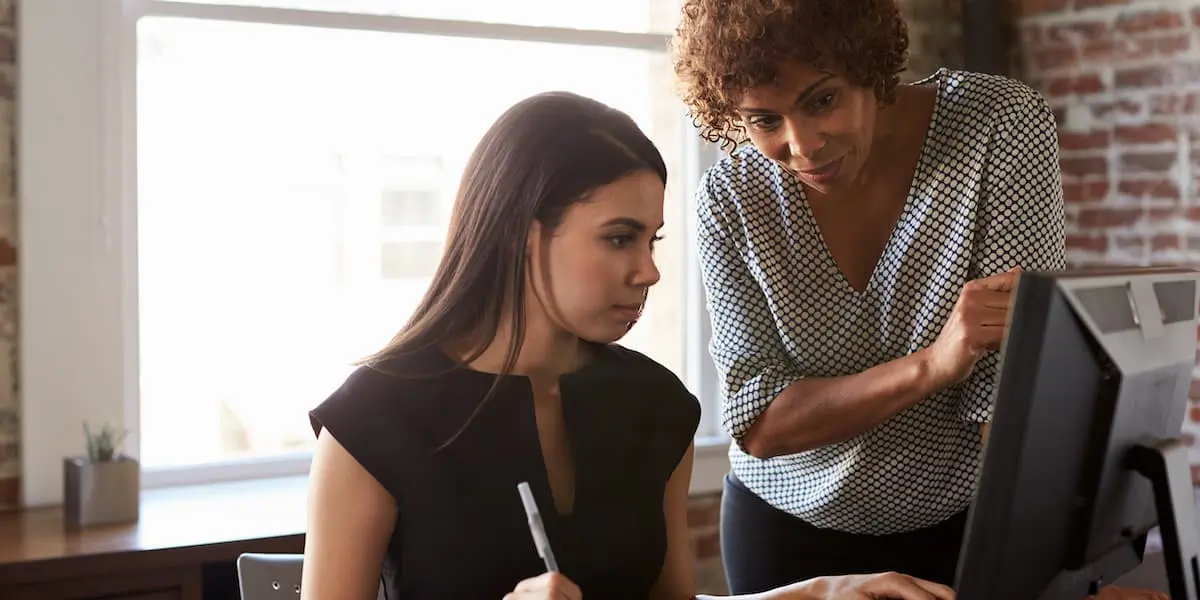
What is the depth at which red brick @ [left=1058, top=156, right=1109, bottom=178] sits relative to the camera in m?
3.27

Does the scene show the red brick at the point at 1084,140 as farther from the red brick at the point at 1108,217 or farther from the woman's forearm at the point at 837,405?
the woman's forearm at the point at 837,405

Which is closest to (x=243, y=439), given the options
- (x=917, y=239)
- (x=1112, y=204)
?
(x=917, y=239)

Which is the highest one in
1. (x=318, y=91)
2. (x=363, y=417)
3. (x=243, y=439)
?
(x=318, y=91)

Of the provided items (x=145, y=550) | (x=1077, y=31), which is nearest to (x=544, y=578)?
(x=145, y=550)

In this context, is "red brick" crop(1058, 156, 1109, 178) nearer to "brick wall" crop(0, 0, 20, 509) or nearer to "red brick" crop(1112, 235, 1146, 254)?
"red brick" crop(1112, 235, 1146, 254)

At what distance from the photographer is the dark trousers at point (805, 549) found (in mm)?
1818

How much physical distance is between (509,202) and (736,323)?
1.43ft

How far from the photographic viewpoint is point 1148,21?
314 centimetres

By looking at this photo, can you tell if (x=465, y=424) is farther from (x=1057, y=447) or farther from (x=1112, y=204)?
(x=1112, y=204)

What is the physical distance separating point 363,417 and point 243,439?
58.7 inches

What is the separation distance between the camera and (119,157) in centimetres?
267

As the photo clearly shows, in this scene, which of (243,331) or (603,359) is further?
(243,331)

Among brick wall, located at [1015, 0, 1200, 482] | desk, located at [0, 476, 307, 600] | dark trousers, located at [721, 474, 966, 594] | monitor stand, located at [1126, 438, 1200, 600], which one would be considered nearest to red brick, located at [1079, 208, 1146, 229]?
brick wall, located at [1015, 0, 1200, 482]

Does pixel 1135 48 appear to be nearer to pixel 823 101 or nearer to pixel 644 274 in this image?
pixel 823 101
